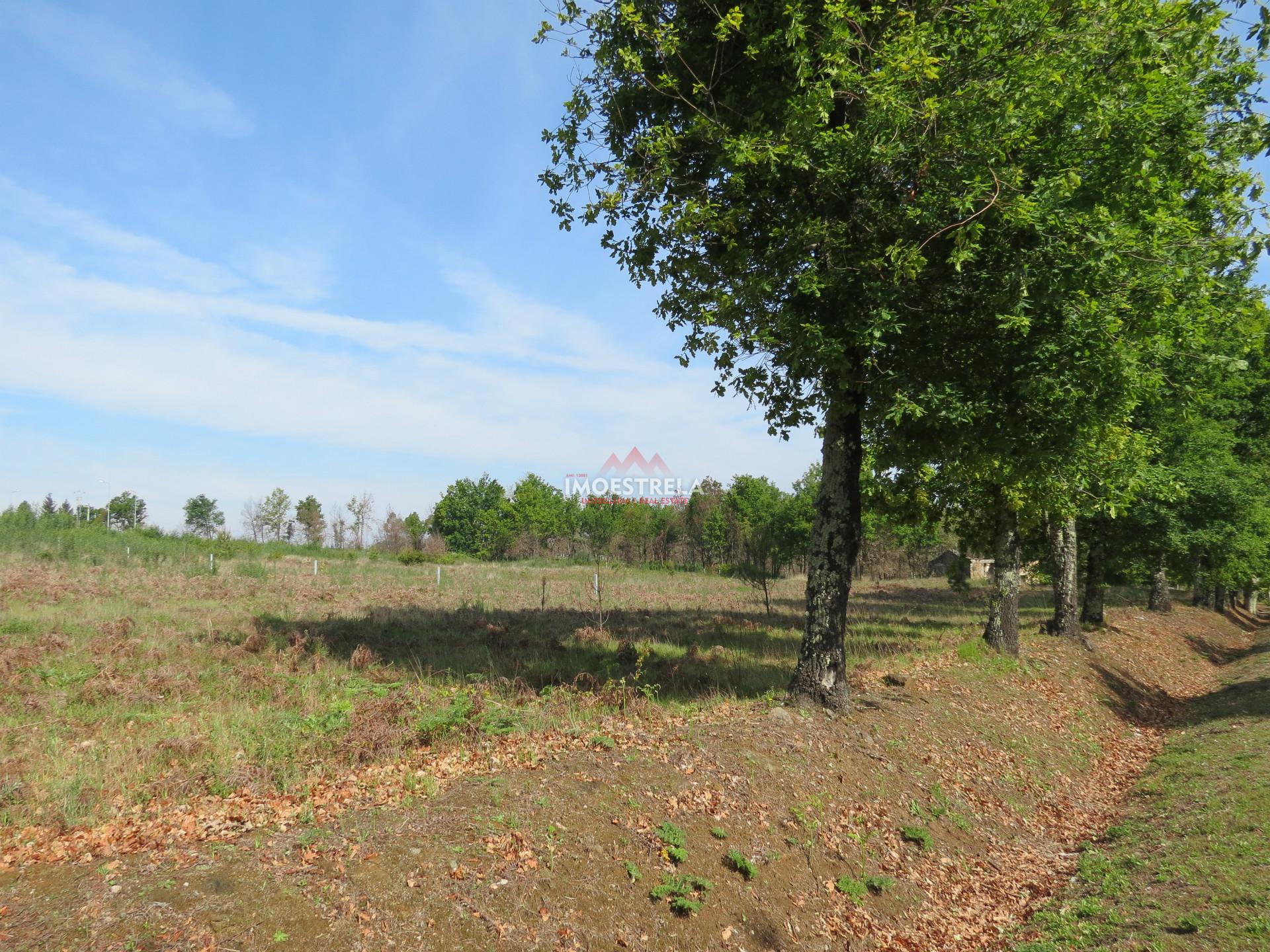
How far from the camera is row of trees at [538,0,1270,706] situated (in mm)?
7727

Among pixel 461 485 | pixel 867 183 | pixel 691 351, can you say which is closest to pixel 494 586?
pixel 691 351

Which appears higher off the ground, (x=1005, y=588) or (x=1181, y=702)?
(x=1005, y=588)

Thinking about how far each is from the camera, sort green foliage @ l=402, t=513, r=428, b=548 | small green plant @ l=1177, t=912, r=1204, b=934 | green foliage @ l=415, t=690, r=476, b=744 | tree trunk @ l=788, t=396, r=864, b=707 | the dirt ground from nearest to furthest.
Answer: the dirt ground < small green plant @ l=1177, t=912, r=1204, b=934 < green foliage @ l=415, t=690, r=476, b=744 < tree trunk @ l=788, t=396, r=864, b=707 < green foliage @ l=402, t=513, r=428, b=548

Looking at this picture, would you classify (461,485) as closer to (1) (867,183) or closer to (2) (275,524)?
(2) (275,524)

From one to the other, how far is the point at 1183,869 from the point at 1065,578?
14.0 m

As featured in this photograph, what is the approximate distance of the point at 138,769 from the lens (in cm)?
693

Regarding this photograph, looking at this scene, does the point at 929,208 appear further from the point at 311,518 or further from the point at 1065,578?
the point at 311,518

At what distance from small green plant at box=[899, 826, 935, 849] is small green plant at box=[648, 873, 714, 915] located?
298cm

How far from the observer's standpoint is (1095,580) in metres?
23.6

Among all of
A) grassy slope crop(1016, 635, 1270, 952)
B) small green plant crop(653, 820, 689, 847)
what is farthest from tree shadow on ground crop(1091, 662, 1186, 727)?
small green plant crop(653, 820, 689, 847)

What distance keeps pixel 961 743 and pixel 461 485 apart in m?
91.2

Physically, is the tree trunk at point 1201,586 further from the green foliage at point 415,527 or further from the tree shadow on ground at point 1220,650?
the green foliage at point 415,527

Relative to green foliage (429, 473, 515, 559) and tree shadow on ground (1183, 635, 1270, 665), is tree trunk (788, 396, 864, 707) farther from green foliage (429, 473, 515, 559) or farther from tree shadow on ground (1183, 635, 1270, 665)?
green foliage (429, 473, 515, 559)

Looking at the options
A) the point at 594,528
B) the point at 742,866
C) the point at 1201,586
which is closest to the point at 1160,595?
the point at 1201,586
